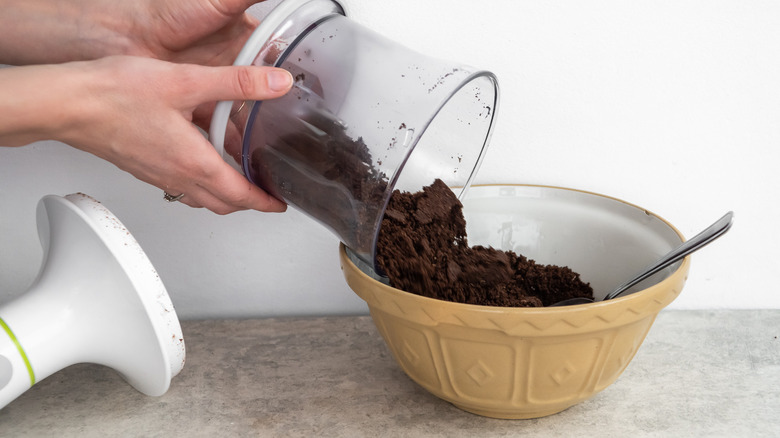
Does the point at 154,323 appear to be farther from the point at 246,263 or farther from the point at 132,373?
the point at 246,263

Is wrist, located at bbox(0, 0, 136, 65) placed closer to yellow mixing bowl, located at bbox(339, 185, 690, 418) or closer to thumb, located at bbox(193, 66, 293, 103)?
thumb, located at bbox(193, 66, 293, 103)

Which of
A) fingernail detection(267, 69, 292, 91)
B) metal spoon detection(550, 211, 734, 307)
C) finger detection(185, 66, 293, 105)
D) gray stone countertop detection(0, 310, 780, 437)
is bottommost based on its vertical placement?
gray stone countertop detection(0, 310, 780, 437)

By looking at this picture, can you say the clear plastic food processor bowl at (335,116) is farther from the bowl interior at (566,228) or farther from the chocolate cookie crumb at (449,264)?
the bowl interior at (566,228)

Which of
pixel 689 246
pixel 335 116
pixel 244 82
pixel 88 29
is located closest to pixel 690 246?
pixel 689 246

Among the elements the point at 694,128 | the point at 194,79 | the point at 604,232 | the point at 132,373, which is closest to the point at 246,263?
the point at 132,373

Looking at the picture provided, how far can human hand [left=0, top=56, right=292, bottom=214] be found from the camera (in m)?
0.73

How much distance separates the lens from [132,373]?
0.88 m

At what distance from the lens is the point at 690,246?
76 cm

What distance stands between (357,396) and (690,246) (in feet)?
1.59

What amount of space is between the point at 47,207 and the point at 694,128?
1004 millimetres

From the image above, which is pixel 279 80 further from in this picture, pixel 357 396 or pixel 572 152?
pixel 572 152

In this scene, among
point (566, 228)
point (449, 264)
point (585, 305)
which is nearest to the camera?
point (585, 305)

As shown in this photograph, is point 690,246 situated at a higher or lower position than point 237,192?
higher

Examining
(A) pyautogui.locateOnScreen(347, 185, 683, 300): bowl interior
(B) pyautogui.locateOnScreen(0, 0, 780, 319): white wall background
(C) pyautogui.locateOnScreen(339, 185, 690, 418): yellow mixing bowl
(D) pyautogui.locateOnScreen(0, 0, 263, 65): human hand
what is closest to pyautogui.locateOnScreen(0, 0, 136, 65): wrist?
(D) pyautogui.locateOnScreen(0, 0, 263, 65): human hand
